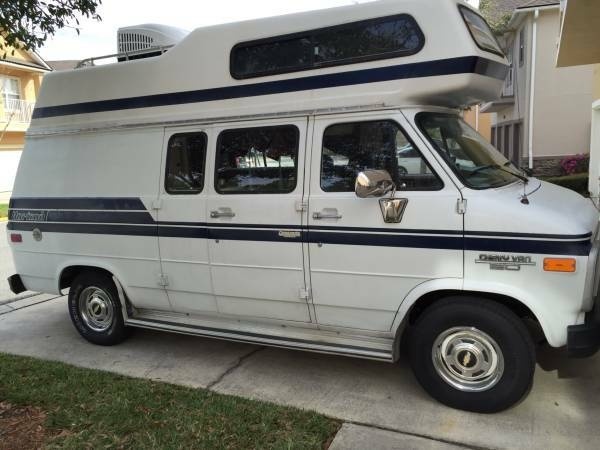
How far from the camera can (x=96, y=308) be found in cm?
557

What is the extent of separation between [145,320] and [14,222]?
1922mm

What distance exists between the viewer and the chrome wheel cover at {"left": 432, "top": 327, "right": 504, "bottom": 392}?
149 inches

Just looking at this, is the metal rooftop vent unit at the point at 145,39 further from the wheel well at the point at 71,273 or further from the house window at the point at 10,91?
the house window at the point at 10,91

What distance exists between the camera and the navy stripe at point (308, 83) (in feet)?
12.4

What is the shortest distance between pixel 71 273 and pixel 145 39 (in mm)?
2572

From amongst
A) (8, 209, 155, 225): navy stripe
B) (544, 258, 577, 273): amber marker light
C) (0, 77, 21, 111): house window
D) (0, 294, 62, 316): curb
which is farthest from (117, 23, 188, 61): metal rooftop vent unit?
(0, 77, 21, 111): house window

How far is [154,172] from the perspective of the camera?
4957 mm

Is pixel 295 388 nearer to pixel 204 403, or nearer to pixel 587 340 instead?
pixel 204 403

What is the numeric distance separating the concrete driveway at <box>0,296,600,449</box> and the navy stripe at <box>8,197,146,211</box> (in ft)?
4.75

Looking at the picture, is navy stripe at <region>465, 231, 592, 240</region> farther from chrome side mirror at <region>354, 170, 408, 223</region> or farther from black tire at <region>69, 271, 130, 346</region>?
black tire at <region>69, 271, 130, 346</region>

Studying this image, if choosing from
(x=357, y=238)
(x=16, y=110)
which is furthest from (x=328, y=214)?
(x=16, y=110)

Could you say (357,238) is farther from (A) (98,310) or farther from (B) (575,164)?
(B) (575,164)

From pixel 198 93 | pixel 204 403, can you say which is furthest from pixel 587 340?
pixel 198 93

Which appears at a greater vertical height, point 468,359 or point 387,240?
point 387,240
